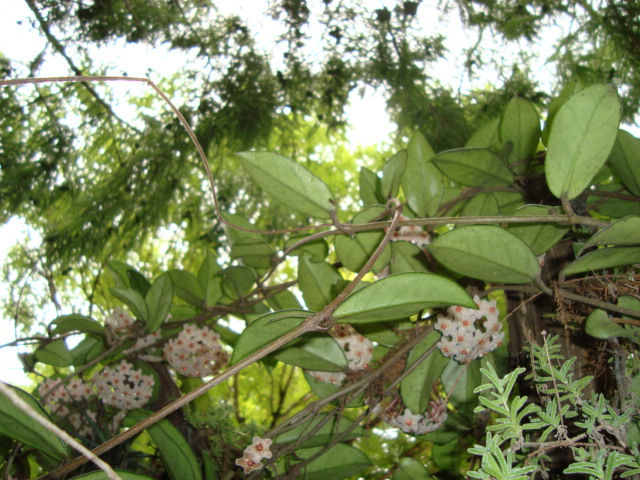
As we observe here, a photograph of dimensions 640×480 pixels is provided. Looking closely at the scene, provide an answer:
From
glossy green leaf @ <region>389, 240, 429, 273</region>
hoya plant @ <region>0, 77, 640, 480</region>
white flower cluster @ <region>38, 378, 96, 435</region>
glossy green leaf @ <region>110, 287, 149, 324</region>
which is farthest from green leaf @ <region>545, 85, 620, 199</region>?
white flower cluster @ <region>38, 378, 96, 435</region>

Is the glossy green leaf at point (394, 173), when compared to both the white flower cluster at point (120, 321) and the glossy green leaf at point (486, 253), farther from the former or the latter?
the white flower cluster at point (120, 321)

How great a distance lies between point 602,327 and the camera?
0.50 metres

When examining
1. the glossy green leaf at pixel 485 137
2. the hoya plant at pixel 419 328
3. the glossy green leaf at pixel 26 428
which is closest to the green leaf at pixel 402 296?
the hoya plant at pixel 419 328

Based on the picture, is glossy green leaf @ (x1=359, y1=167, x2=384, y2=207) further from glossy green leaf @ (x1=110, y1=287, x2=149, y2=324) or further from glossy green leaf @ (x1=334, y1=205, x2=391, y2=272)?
glossy green leaf @ (x1=110, y1=287, x2=149, y2=324)

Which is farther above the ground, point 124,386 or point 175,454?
point 124,386

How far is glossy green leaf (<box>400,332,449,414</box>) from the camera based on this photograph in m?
0.65

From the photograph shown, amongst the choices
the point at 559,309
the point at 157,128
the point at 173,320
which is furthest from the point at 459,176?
the point at 157,128

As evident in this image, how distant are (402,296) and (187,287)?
20.3 inches

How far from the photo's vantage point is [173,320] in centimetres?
92

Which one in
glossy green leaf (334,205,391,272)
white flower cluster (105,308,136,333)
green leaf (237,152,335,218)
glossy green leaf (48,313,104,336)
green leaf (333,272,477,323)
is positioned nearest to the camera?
green leaf (333,272,477,323)

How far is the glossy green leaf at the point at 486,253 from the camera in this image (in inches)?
19.6

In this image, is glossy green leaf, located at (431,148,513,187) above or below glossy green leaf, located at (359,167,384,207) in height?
below

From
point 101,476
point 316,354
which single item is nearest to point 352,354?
point 316,354

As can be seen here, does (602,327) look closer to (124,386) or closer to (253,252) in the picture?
(253,252)
